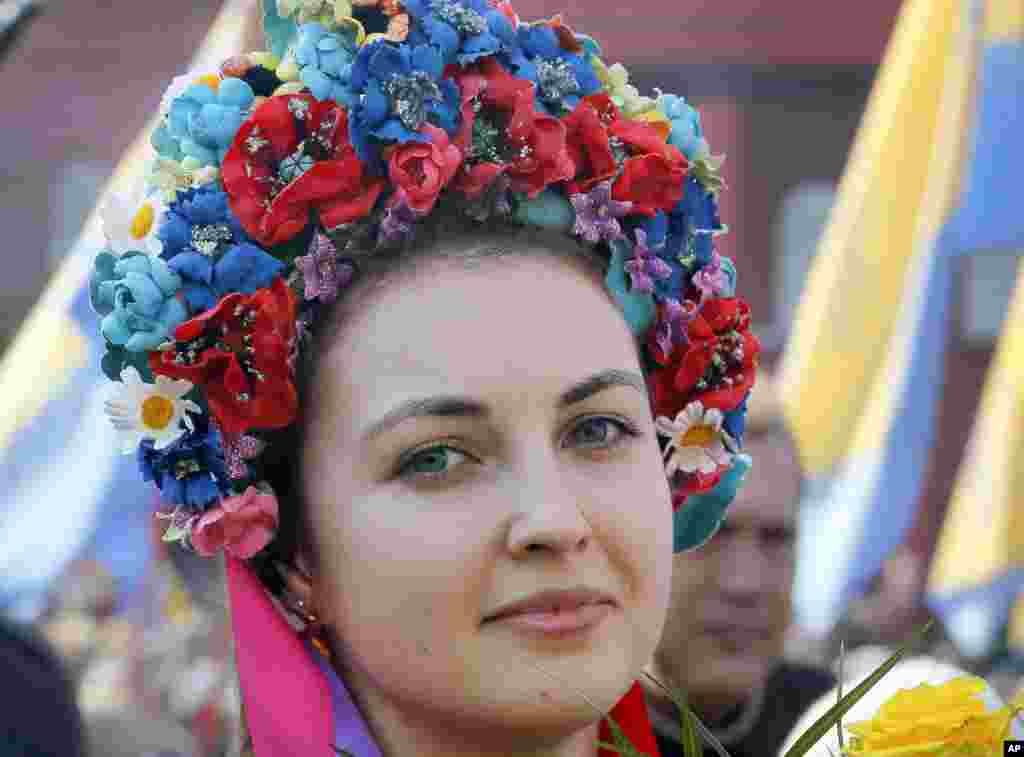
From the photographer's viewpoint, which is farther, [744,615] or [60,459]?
[60,459]

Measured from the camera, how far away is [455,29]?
187 centimetres

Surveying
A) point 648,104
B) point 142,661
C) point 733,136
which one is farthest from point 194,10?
point 648,104

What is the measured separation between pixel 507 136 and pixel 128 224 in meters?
0.43

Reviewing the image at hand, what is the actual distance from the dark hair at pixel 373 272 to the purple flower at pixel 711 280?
0.45 feet

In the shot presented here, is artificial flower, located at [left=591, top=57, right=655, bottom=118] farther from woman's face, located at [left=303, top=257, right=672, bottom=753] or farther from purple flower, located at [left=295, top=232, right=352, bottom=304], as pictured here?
purple flower, located at [left=295, top=232, right=352, bottom=304]

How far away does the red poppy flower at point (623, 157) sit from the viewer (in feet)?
6.31

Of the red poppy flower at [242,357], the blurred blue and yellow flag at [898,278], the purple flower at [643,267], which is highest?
the blurred blue and yellow flag at [898,278]

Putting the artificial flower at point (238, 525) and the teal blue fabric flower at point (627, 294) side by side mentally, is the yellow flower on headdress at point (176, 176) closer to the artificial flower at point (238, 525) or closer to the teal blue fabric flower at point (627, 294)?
the artificial flower at point (238, 525)

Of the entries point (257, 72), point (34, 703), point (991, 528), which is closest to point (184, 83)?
point (257, 72)

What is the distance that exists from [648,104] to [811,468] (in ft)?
20.6

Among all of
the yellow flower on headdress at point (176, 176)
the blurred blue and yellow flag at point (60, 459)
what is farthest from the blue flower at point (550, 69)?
the blurred blue and yellow flag at point (60, 459)

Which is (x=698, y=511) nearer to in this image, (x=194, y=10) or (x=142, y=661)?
→ (x=142, y=661)

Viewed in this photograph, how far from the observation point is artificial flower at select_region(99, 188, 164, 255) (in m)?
1.90

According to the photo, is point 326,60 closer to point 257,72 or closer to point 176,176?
point 257,72
